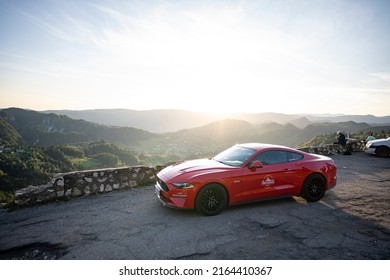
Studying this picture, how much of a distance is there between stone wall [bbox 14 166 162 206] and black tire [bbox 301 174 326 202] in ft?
A: 15.7

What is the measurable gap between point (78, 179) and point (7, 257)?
3238 millimetres

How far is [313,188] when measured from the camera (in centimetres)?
624

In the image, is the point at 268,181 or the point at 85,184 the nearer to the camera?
the point at 268,181

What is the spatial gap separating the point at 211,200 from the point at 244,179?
0.89 metres

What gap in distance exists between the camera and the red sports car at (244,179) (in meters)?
5.18

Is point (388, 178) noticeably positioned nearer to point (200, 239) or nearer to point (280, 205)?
point (280, 205)

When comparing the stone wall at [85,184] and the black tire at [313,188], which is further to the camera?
the stone wall at [85,184]

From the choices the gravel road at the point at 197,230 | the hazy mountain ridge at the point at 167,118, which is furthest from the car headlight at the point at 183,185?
the hazy mountain ridge at the point at 167,118

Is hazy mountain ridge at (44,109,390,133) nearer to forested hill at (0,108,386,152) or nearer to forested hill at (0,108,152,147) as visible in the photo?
forested hill at (0,108,152,147)

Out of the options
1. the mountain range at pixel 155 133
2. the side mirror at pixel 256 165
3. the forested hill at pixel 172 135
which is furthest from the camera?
the forested hill at pixel 172 135

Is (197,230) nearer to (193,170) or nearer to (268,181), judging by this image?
(193,170)

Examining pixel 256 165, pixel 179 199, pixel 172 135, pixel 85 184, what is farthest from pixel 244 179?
pixel 172 135

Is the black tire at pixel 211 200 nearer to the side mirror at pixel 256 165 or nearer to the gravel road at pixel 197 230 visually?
the gravel road at pixel 197 230
